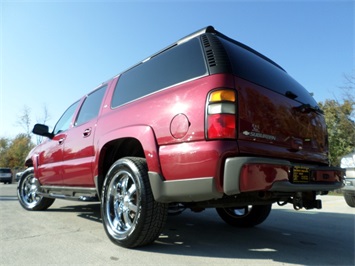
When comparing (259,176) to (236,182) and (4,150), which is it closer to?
(236,182)

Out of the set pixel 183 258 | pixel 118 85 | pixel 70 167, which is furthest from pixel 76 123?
pixel 183 258

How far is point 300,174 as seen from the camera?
2.74m

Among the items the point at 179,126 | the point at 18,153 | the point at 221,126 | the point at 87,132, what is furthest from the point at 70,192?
the point at 18,153

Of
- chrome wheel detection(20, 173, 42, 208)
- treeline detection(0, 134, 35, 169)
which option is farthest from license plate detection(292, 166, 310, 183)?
treeline detection(0, 134, 35, 169)

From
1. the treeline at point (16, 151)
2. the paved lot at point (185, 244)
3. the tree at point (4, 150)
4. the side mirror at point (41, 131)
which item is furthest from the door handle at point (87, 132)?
the tree at point (4, 150)

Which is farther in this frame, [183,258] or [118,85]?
[118,85]

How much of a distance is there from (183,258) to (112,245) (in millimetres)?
801

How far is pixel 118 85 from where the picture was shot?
3926 mm

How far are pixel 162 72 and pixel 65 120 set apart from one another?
2840 mm

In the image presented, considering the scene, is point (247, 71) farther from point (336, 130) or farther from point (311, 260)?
point (336, 130)

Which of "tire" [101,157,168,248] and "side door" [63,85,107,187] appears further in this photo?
"side door" [63,85,107,187]

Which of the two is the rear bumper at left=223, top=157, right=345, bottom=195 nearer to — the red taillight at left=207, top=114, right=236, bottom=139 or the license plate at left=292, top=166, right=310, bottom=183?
the license plate at left=292, top=166, right=310, bottom=183

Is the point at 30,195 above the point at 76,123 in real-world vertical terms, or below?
below

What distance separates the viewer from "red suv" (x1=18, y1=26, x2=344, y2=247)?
7.97ft
